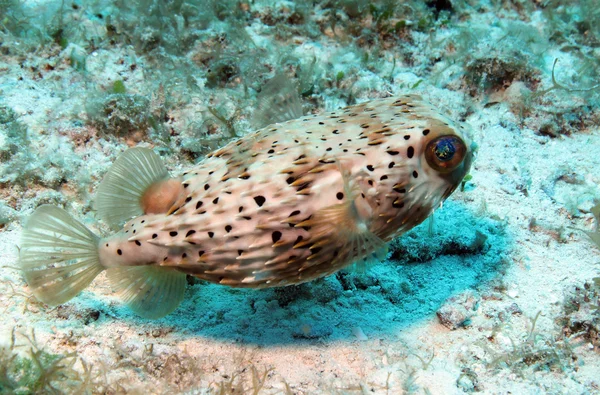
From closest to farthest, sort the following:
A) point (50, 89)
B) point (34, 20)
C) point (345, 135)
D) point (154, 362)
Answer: point (345, 135) < point (154, 362) < point (50, 89) < point (34, 20)

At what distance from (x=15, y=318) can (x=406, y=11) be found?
5.07m

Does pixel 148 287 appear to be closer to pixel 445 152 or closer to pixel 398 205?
pixel 398 205

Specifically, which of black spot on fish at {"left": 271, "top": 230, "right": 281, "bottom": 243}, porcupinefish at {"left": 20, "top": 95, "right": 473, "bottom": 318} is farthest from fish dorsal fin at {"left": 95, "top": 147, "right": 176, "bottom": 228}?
black spot on fish at {"left": 271, "top": 230, "right": 281, "bottom": 243}

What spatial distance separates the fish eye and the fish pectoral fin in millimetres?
1537

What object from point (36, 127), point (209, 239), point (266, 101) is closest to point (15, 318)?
point (209, 239)

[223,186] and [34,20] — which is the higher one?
[34,20]

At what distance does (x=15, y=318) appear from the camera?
2.64 m

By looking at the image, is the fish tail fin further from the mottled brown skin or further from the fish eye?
the fish eye

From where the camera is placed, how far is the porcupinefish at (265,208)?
215 centimetres

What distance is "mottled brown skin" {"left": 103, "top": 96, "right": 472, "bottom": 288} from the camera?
214cm

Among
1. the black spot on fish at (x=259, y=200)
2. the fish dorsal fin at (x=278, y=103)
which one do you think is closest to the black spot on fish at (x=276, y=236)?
the black spot on fish at (x=259, y=200)

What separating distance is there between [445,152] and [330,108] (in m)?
2.41

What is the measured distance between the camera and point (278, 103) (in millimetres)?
3111

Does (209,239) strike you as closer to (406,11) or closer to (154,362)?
(154,362)
